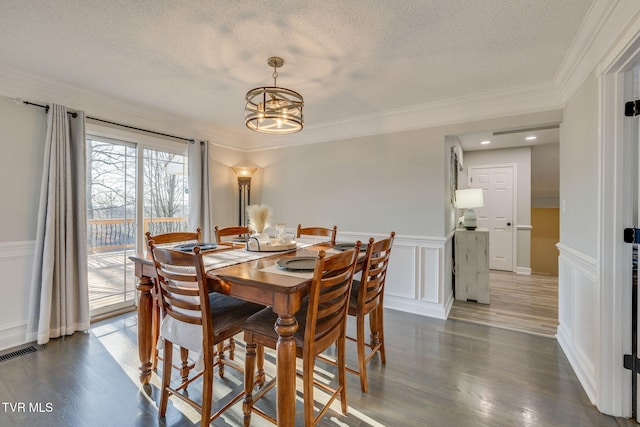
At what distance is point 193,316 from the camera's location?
1.52 m

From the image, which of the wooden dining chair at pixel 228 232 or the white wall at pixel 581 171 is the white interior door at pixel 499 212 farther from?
the wooden dining chair at pixel 228 232

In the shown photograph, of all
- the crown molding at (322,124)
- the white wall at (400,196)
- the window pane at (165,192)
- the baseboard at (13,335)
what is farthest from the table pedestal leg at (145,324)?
the white wall at (400,196)

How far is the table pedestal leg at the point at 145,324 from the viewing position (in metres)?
1.90

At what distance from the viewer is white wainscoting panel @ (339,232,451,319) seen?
10.6 ft

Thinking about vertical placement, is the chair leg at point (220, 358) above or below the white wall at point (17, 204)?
below

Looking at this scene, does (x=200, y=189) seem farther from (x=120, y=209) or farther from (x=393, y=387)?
(x=393, y=387)

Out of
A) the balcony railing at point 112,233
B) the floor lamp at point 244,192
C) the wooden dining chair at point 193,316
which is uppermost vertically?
the floor lamp at point 244,192

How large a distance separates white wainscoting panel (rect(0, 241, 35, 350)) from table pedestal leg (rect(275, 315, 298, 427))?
270 cm

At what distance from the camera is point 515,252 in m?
5.26

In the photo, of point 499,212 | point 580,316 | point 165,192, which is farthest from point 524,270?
point 165,192

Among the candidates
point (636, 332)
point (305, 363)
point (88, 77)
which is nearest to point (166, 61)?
point (88, 77)

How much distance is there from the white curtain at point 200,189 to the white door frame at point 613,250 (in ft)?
12.8

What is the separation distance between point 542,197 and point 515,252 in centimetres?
134

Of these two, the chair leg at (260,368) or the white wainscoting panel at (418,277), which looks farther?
the white wainscoting panel at (418,277)
